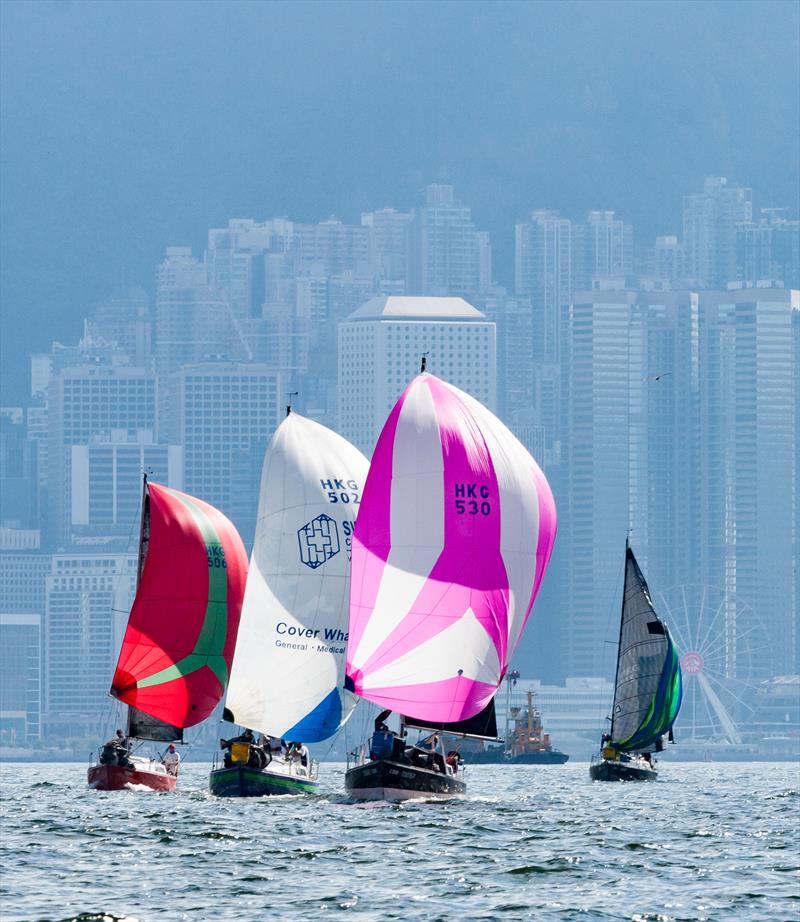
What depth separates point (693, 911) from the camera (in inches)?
1318

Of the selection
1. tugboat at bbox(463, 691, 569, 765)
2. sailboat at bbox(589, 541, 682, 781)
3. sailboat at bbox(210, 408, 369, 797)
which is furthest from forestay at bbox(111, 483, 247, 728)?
tugboat at bbox(463, 691, 569, 765)

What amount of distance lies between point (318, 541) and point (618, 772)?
26828 millimetres

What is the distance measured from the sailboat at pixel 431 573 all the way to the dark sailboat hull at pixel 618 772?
30.3 meters

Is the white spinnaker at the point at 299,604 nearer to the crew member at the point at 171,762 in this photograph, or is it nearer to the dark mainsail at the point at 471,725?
the dark mainsail at the point at 471,725

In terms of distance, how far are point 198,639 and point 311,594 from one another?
5337 millimetres

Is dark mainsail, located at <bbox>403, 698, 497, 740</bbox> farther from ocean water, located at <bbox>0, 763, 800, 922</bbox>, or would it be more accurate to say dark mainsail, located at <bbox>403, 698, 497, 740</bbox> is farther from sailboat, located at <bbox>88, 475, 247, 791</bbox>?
sailboat, located at <bbox>88, 475, 247, 791</bbox>

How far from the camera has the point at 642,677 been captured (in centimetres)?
8238

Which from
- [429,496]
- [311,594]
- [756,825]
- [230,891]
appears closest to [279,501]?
[311,594]

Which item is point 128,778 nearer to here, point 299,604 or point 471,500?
point 299,604

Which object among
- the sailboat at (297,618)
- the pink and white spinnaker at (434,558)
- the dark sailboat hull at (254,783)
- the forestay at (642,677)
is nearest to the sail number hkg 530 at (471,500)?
the pink and white spinnaker at (434,558)

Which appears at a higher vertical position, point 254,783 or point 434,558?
point 434,558

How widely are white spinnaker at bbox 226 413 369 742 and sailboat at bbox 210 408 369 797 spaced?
20 millimetres

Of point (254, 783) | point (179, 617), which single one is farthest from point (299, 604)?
point (179, 617)

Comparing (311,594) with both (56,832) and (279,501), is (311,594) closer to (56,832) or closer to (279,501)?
(279,501)
